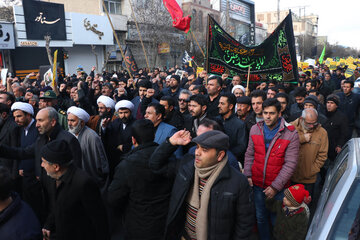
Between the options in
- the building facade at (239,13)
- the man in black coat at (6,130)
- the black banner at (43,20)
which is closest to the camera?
the man in black coat at (6,130)

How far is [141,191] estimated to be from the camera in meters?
2.59

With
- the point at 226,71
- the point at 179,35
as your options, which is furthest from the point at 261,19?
the point at 226,71

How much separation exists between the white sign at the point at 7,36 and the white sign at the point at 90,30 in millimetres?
5256

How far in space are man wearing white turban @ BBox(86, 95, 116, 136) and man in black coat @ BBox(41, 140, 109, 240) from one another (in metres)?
2.14

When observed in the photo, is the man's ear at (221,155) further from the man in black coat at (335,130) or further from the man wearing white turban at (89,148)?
the man in black coat at (335,130)

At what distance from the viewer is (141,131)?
265cm

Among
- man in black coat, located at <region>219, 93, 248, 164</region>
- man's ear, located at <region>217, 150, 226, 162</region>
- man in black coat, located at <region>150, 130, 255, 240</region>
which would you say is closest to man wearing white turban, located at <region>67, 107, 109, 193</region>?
man in black coat, located at <region>150, 130, 255, 240</region>

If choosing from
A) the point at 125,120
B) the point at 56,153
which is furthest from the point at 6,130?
the point at 56,153

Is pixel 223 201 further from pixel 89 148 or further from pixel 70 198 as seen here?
pixel 89 148

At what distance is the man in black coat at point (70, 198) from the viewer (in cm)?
252

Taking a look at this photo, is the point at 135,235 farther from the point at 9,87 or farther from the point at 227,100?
the point at 9,87

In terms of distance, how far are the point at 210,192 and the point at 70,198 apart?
121 centimetres

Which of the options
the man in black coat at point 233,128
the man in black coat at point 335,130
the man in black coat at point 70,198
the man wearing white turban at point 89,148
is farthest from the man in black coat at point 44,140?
the man in black coat at point 335,130

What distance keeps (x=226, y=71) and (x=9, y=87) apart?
5.92 metres
